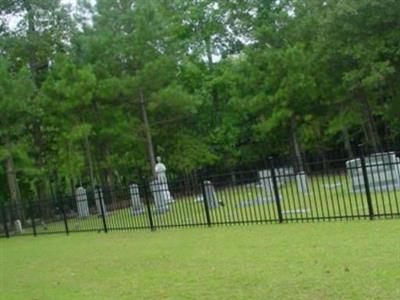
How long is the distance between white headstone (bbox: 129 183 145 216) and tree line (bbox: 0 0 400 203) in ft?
30.4

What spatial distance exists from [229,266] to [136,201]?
1211 centimetres

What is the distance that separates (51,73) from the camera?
35562mm

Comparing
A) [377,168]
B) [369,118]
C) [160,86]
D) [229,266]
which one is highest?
[160,86]

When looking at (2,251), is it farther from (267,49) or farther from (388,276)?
(267,49)

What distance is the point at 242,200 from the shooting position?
746 inches

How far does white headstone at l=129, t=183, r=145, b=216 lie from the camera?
20.2 m

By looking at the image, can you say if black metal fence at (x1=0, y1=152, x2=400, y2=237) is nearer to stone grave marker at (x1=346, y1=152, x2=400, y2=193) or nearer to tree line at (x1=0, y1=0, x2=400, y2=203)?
stone grave marker at (x1=346, y1=152, x2=400, y2=193)

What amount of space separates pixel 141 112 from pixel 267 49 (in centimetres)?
912

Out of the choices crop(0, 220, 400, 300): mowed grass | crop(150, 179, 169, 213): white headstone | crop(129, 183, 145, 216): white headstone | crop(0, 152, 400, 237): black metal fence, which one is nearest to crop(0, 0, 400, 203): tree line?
crop(0, 152, 400, 237): black metal fence

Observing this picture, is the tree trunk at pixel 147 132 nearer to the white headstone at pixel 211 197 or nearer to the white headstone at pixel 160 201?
the white headstone at pixel 160 201

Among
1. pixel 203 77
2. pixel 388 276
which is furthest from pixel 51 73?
pixel 388 276

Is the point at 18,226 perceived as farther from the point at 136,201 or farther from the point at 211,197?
the point at 211,197

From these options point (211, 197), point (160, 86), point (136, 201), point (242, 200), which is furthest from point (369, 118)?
point (211, 197)

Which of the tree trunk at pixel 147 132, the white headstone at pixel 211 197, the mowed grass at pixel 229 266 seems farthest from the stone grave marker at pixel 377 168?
the tree trunk at pixel 147 132
